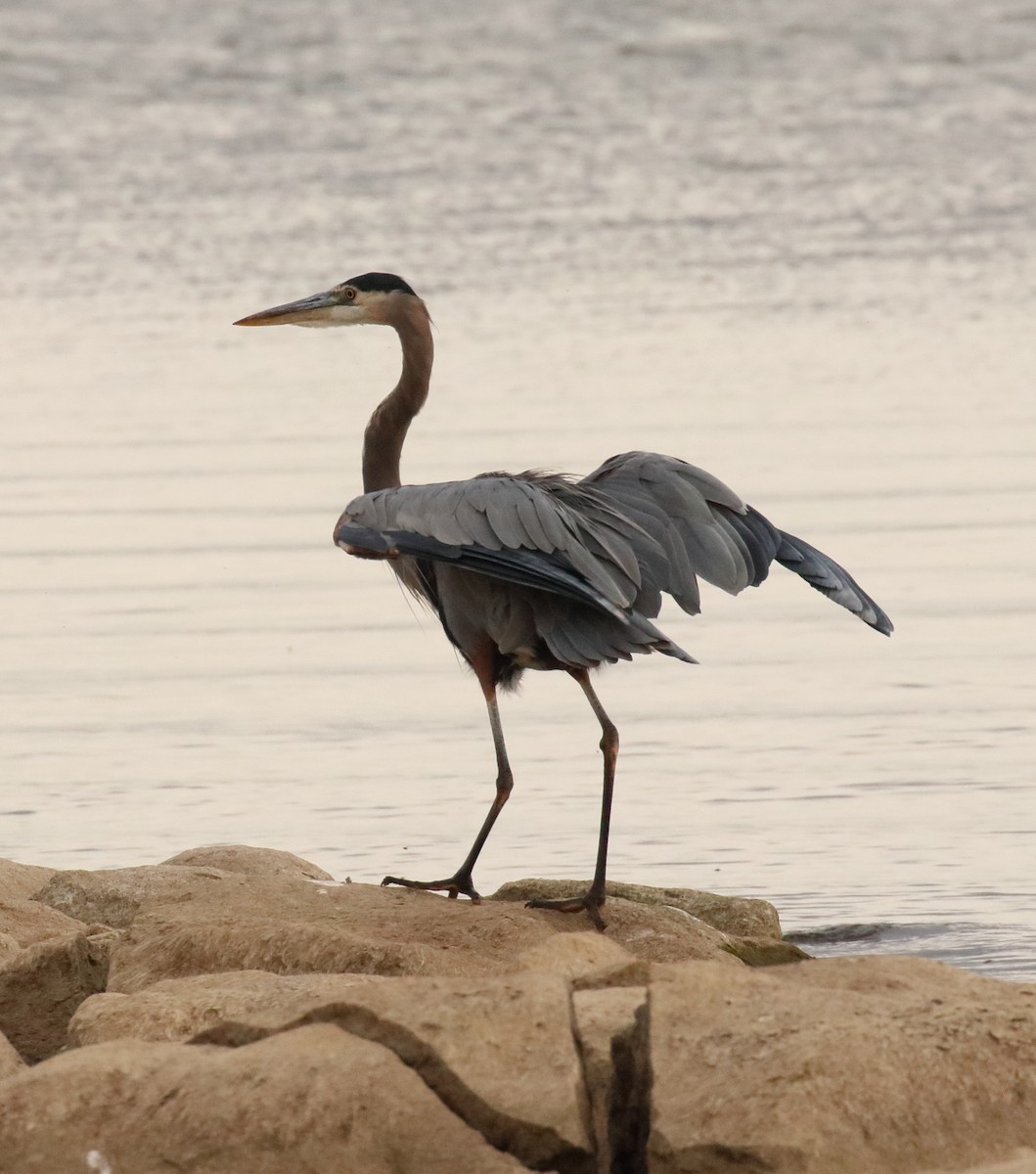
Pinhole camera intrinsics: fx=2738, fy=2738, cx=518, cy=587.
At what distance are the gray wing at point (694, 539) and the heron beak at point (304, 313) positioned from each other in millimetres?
1922

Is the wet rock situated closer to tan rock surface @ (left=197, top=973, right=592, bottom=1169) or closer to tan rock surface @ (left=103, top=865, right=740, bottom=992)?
tan rock surface @ (left=197, top=973, right=592, bottom=1169)

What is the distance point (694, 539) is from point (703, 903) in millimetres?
1090

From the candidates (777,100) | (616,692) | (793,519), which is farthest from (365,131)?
(616,692)

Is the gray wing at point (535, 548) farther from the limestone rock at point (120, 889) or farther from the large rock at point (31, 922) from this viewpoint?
A: the large rock at point (31, 922)

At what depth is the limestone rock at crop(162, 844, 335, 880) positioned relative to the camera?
8.57 metres

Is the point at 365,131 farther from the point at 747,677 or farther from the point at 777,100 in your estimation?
the point at 747,677

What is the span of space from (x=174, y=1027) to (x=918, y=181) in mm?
21622

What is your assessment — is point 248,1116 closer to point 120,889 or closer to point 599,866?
point 599,866

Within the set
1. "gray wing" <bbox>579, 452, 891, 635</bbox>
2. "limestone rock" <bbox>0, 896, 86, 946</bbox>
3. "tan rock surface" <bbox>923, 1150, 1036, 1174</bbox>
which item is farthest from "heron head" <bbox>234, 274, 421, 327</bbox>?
"tan rock surface" <bbox>923, 1150, 1036, 1174</bbox>

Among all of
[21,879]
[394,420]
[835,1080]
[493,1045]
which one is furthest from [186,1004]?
[394,420]

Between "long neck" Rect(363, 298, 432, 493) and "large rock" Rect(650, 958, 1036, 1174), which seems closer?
"large rock" Rect(650, 958, 1036, 1174)

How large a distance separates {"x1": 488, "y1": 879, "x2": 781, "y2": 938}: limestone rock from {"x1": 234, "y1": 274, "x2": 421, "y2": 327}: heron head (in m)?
2.45

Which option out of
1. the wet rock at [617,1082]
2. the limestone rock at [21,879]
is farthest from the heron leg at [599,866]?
the wet rock at [617,1082]

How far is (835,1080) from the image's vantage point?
17.5 ft
